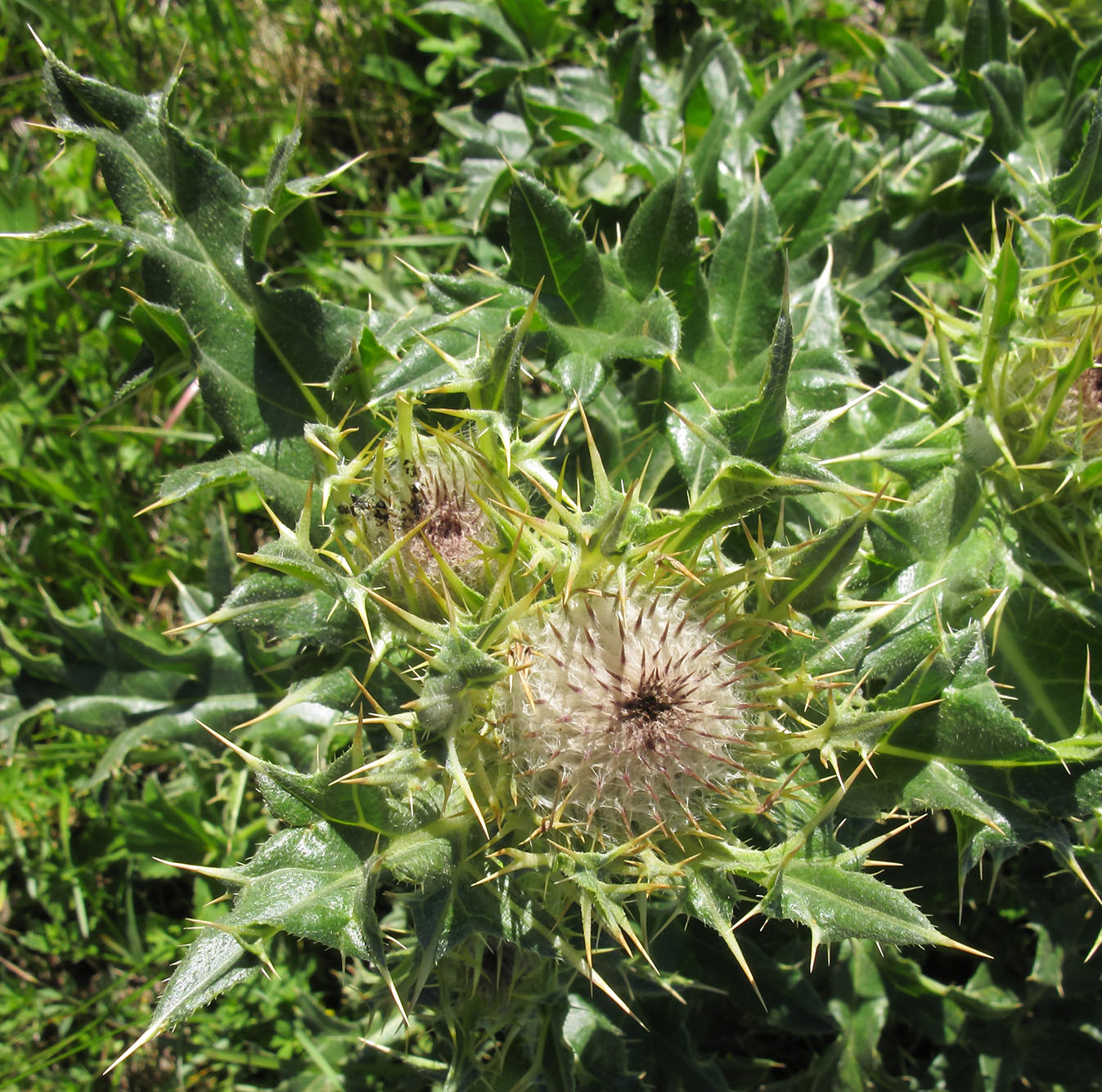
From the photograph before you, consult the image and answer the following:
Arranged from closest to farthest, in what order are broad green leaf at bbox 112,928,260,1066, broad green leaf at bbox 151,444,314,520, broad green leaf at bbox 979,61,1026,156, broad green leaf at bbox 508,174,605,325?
broad green leaf at bbox 112,928,260,1066, broad green leaf at bbox 151,444,314,520, broad green leaf at bbox 508,174,605,325, broad green leaf at bbox 979,61,1026,156

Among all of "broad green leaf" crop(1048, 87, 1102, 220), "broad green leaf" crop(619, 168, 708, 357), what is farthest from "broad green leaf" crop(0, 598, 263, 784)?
"broad green leaf" crop(1048, 87, 1102, 220)

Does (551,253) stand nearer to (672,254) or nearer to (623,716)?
(672,254)

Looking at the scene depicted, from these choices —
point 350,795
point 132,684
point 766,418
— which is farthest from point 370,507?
point 132,684

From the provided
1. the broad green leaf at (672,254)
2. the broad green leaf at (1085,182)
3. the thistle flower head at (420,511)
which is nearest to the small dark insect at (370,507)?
the thistle flower head at (420,511)

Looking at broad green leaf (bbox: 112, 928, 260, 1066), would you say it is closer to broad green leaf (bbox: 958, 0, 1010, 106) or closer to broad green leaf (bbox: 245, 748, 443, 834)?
broad green leaf (bbox: 245, 748, 443, 834)

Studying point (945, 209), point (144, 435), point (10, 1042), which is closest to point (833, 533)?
point (945, 209)
